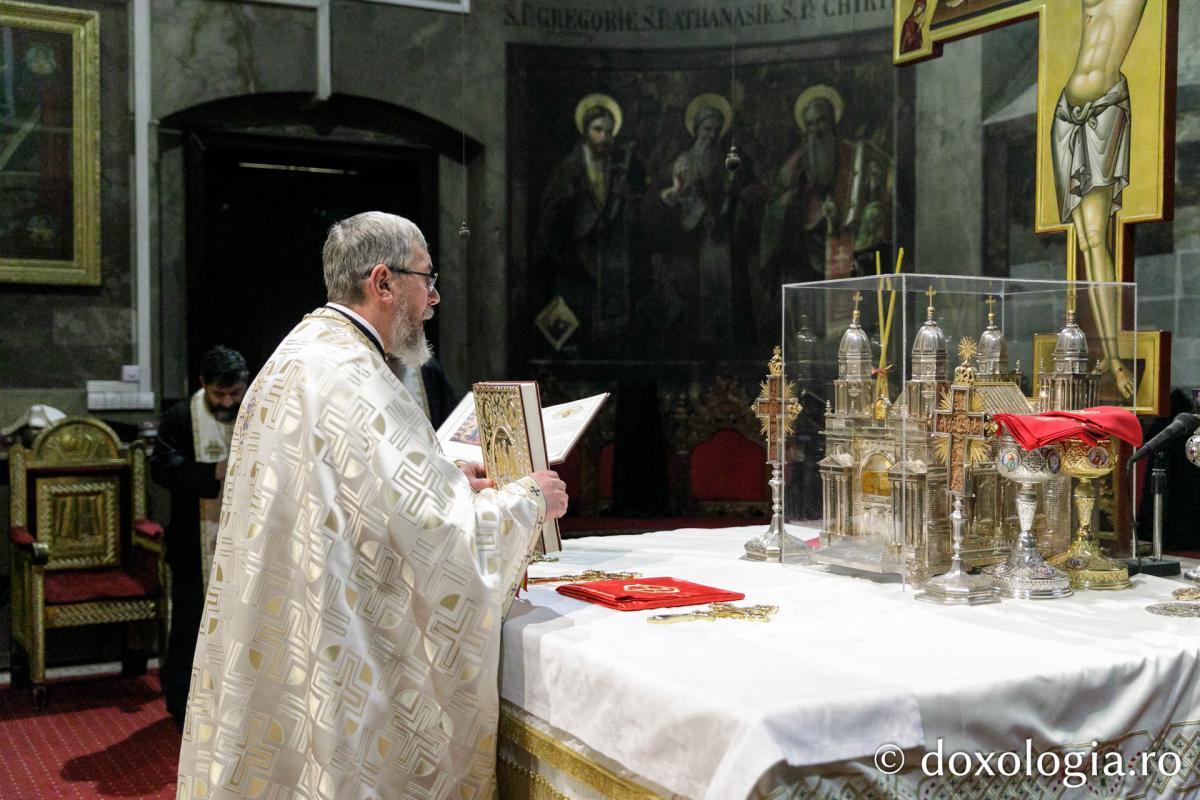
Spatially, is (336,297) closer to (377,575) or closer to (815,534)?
(377,575)

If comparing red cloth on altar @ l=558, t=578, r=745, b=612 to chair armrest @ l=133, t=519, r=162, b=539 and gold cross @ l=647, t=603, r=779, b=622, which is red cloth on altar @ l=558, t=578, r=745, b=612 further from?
chair armrest @ l=133, t=519, r=162, b=539

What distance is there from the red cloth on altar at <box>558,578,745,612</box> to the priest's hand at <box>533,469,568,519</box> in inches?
8.5

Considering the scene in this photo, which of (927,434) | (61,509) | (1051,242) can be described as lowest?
(61,509)

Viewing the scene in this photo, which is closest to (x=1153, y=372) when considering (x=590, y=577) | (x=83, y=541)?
(x=590, y=577)

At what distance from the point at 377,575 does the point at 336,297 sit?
0.73 metres

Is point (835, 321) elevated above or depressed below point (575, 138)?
below

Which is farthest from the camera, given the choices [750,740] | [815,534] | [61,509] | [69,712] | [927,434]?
[61,509]

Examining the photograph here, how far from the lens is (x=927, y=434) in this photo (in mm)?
2809

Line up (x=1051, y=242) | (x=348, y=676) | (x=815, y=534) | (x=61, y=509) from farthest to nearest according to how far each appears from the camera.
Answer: (x=1051, y=242) → (x=61, y=509) → (x=815, y=534) → (x=348, y=676)

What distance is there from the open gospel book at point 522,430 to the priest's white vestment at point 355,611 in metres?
0.27

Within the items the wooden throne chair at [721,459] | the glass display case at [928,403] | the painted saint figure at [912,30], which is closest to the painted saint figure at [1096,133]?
the painted saint figure at [912,30]

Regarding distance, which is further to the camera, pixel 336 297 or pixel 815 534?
pixel 815 534

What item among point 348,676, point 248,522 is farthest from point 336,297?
point 348,676

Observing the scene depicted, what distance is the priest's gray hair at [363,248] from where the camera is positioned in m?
2.78
